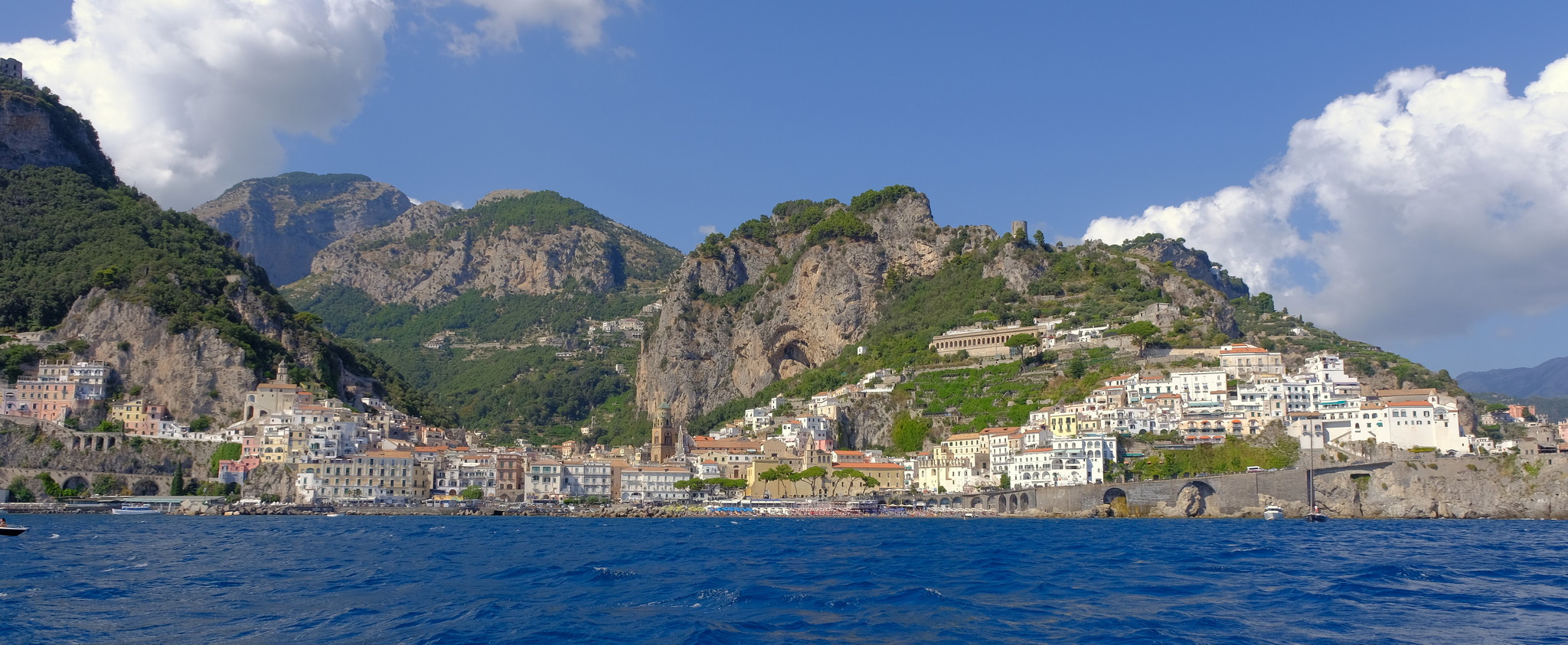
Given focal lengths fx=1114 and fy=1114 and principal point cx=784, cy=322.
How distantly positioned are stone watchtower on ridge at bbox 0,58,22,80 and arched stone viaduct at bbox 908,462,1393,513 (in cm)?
12119

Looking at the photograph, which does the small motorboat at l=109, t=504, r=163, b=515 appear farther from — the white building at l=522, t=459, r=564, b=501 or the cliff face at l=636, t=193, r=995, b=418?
the cliff face at l=636, t=193, r=995, b=418

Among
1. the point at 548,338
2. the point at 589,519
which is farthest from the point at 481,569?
the point at 548,338

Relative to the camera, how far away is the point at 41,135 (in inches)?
4503

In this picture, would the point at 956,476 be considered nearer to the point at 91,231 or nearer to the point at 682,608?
the point at 682,608

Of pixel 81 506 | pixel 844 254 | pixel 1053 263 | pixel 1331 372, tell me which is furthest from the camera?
pixel 844 254

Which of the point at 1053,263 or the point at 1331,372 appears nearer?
the point at 1331,372

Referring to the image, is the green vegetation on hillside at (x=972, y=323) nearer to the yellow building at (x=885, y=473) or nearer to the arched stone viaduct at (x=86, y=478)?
the yellow building at (x=885, y=473)

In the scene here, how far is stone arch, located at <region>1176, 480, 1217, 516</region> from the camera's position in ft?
232

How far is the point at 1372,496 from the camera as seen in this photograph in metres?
69.8

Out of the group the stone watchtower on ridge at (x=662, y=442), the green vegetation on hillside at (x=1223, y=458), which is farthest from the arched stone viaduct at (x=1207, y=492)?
the stone watchtower on ridge at (x=662, y=442)

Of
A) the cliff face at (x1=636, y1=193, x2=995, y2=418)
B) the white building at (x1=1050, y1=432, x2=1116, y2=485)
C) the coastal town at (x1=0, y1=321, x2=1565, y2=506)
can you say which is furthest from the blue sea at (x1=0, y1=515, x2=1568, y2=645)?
the cliff face at (x1=636, y1=193, x2=995, y2=418)

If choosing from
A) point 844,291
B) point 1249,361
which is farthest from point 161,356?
point 1249,361

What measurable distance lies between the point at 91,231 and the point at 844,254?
7744 cm

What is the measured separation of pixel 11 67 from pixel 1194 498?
132850 millimetres
